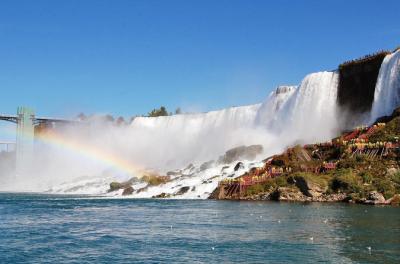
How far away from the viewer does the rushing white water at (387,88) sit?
194 ft

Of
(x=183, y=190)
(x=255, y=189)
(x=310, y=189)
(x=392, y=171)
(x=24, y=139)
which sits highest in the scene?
(x=24, y=139)

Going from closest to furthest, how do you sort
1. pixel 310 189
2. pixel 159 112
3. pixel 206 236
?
1. pixel 206 236
2. pixel 310 189
3. pixel 159 112

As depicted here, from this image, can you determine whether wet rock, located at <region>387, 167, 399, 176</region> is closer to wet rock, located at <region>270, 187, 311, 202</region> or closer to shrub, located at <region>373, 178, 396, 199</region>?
shrub, located at <region>373, 178, 396, 199</region>

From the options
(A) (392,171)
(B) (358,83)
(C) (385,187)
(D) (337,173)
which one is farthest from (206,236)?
(B) (358,83)

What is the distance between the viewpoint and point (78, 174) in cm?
11075

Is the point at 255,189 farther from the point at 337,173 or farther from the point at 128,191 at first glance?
the point at 128,191

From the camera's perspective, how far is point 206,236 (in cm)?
2480

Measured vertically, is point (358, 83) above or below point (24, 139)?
above

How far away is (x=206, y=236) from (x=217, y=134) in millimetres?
66338

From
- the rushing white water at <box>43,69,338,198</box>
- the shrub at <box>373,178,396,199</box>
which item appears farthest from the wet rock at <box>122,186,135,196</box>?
the shrub at <box>373,178,396,199</box>

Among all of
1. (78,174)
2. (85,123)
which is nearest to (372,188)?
(78,174)

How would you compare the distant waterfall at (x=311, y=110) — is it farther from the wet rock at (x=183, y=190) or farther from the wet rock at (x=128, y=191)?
the wet rock at (x=128, y=191)

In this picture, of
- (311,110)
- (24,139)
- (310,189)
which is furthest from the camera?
(24,139)

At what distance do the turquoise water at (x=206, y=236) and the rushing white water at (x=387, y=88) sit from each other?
25760 millimetres
